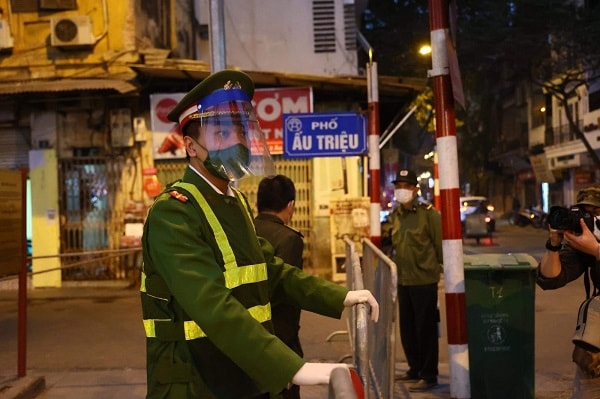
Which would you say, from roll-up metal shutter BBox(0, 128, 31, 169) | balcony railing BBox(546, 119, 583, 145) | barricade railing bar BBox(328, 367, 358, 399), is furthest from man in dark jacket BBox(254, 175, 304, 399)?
balcony railing BBox(546, 119, 583, 145)

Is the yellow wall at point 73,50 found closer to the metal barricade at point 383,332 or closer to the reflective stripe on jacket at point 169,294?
the metal barricade at point 383,332

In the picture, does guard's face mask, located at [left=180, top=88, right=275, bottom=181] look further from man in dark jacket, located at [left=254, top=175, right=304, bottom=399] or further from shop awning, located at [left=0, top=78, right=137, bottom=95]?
shop awning, located at [left=0, top=78, right=137, bottom=95]

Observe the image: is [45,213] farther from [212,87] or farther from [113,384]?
[212,87]

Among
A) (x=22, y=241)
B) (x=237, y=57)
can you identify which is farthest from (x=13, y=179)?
(x=237, y=57)

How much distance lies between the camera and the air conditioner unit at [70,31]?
12711mm

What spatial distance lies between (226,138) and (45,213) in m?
11.8

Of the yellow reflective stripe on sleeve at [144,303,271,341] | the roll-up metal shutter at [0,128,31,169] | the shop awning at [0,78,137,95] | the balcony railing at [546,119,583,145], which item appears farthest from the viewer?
the balcony railing at [546,119,583,145]

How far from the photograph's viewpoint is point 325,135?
981 centimetres

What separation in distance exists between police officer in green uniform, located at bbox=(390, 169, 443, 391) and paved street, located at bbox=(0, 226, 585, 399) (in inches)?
10.7

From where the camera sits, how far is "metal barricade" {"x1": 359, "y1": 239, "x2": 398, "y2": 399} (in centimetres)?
428

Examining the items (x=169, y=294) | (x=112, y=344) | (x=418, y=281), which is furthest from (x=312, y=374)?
(x=112, y=344)

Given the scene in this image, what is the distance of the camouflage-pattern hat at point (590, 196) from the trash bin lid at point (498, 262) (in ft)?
4.20

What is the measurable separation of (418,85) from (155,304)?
1069 cm

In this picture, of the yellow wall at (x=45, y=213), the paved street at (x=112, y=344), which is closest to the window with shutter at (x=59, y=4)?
the yellow wall at (x=45, y=213)
